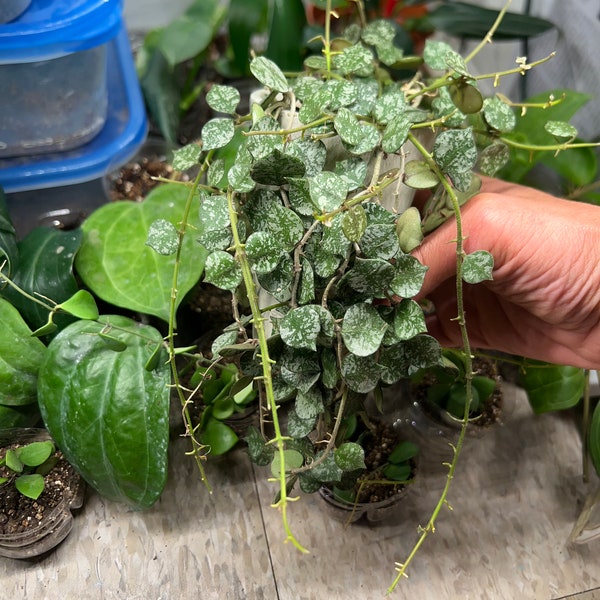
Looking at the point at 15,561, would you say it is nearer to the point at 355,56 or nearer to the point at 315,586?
the point at 315,586

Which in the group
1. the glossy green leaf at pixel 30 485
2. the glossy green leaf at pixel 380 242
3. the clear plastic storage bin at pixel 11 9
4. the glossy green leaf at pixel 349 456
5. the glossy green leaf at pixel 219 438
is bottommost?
the glossy green leaf at pixel 30 485

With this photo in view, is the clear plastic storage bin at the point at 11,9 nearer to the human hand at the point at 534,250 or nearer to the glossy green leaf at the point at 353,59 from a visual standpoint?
the glossy green leaf at the point at 353,59

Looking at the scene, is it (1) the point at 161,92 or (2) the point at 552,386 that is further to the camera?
(1) the point at 161,92

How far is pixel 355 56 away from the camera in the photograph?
0.57 metres

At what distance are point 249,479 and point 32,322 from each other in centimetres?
37

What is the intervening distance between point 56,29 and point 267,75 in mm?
443

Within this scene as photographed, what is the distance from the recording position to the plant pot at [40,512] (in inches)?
27.9

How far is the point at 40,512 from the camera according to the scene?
0.73 m

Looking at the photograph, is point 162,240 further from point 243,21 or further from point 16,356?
point 243,21

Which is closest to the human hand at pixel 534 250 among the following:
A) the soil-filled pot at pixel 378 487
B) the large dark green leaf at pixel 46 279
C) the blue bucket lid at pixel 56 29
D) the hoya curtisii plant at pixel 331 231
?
the hoya curtisii plant at pixel 331 231

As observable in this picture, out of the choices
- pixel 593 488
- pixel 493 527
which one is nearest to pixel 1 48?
pixel 493 527

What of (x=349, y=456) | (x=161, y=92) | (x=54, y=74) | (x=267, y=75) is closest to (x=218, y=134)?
(x=267, y=75)

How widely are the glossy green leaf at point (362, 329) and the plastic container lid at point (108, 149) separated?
0.66 m

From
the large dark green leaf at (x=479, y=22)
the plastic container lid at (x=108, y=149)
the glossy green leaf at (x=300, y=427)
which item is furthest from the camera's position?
the large dark green leaf at (x=479, y=22)
